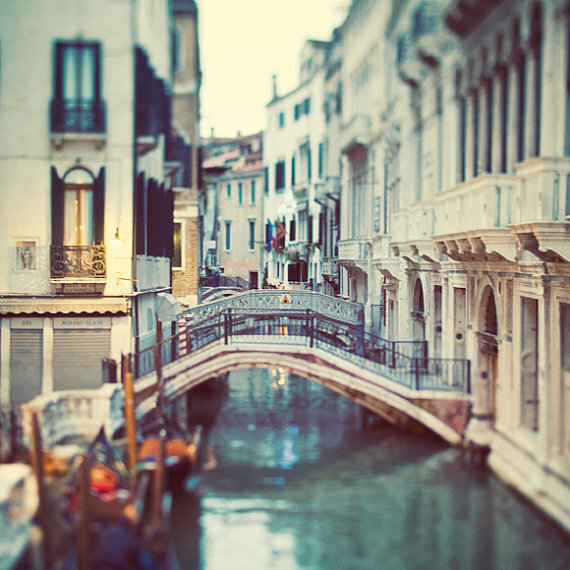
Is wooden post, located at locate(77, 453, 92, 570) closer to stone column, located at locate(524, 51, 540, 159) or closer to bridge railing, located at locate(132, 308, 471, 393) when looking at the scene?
bridge railing, located at locate(132, 308, 471, 393)

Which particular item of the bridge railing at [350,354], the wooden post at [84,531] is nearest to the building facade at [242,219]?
the bridge railing at [350,354]

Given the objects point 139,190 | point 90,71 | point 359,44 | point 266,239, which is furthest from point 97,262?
point 266,239

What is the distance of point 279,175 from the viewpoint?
39750 mm

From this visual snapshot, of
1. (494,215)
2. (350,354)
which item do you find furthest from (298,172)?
(494,215)

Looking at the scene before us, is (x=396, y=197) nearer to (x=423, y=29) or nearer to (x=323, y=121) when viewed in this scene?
(x=423, y=29)

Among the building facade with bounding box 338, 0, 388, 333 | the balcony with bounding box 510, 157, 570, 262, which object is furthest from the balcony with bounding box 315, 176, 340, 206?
the balcony with bounding box 510, 157, 570, 262

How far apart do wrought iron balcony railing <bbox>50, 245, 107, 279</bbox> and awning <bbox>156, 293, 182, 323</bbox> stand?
3.69 m

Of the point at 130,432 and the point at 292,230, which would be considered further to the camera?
the point at 292,230

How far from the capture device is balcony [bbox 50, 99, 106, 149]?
15805 millimetres

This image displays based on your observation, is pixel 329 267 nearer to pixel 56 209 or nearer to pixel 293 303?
pixel 293 303

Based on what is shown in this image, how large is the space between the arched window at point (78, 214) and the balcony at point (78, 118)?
77 cm

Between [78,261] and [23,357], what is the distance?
1.97 metres

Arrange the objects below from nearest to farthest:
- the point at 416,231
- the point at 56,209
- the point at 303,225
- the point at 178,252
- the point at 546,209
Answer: the point at 546,209, the point at 56,209, the point at 416,231, the point at 178,252, the point at 303,225

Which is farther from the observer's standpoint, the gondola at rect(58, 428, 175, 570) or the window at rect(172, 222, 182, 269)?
the window at rect(172, 222, 182, 269)
